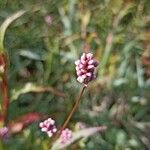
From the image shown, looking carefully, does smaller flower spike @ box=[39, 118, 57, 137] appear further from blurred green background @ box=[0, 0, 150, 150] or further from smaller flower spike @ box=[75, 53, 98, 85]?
blurred green background @ box=[0, 0, 150, 150]

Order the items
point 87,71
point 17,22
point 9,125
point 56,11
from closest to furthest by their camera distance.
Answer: point 87,71 < point 9,125 < point 17,22 < point 56,11

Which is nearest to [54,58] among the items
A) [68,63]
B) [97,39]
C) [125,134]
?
[68,63]

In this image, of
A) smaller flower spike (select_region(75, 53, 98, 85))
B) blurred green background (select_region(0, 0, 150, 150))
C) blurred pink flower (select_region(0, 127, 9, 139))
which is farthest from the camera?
blurred green background (select_region(0, 0, 150, 150))

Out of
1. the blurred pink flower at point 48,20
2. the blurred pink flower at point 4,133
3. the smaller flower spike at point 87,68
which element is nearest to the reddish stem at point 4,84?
the blurred pink flower at point 4,133

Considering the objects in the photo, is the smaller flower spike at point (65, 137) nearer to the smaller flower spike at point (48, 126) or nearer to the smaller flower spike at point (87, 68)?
the smaller flower spike at point (48, 126)

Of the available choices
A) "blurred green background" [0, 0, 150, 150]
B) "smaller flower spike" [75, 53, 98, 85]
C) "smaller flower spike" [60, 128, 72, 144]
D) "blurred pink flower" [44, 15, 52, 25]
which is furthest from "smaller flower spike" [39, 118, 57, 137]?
"blurred pink flower" [44, 15, 52, 25]

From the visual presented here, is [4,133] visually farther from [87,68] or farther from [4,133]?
[87,68]

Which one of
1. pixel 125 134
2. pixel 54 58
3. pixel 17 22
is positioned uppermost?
pixel 17 22

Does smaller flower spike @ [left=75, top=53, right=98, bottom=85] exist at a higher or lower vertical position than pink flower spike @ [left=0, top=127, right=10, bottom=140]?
higher

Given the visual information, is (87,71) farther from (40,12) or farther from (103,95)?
(40,12)
